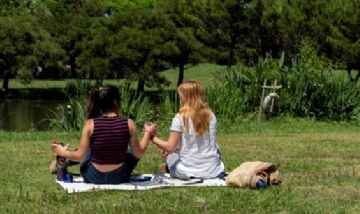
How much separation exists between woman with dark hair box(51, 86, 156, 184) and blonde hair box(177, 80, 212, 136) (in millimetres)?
538

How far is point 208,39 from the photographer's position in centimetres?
3338

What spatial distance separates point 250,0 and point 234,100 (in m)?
19.2

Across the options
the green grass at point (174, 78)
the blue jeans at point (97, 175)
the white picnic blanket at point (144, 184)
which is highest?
the blue jeans at point (97, 175)

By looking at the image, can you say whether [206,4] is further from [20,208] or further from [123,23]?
[20,208]

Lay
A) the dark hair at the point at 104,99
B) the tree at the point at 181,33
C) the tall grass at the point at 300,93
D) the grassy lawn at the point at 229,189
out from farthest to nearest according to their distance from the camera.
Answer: the tree at the point at 181,33 < the tall grass at the point at 300,93 < the dark hair at the point at 104,99 < the grassy lawn at the point at 229,189

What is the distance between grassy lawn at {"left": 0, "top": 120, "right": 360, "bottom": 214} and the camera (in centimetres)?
502

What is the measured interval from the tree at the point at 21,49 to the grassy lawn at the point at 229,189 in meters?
22.2

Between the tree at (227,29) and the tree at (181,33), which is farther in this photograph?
the tree at (227,29)

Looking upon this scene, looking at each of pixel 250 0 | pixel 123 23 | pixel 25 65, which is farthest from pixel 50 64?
pixel 250 0

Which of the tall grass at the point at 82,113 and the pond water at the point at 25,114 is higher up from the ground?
the tall grass at the point at 82,113

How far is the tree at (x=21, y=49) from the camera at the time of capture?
104 feet

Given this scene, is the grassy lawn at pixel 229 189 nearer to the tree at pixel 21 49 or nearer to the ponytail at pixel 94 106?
the ponytail at pixel 94 106

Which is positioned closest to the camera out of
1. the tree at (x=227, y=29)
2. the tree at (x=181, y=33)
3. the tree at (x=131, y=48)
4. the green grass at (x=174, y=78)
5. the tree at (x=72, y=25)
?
the tree at (x=131, y=48)

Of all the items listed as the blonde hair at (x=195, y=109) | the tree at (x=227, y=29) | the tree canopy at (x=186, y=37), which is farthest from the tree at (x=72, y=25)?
the blonde hair at (x=195, y=109)
